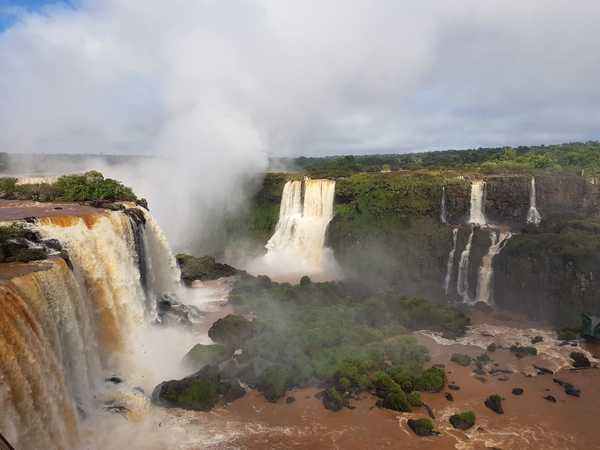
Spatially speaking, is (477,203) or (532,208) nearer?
(532,208)

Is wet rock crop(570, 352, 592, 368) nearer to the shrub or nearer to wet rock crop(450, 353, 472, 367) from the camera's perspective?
wet rock crop(450, 353, 472, 367)

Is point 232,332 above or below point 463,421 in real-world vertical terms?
above

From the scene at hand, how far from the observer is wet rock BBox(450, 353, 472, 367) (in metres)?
21.3

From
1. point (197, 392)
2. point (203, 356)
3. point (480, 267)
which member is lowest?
point (197, 392)

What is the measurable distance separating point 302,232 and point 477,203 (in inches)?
570

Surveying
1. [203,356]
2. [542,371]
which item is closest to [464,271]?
[542,371]

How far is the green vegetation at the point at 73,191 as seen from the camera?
27.4m

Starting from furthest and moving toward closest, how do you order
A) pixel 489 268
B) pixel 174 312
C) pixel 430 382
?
pixel 489 268 < pixel 174 312 < pixel 430 382

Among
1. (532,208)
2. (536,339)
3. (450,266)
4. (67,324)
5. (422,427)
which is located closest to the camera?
(67,324)

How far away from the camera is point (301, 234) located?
135ft

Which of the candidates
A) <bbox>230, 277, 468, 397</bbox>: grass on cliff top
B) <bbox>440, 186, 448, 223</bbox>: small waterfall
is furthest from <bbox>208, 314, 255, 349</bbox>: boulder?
<bbox>440, 186, 448, 223</bbox>: small waterfall

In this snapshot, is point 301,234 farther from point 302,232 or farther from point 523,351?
point 523,351

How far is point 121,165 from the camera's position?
5091 cm

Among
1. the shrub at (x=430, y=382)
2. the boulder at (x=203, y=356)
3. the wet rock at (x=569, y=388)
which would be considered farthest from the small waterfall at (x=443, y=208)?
the boulder at (x=203, y=356)
